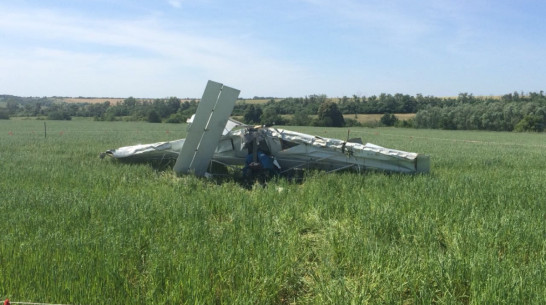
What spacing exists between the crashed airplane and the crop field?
2126 millimetres

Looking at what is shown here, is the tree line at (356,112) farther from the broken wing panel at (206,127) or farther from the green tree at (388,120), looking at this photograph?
the broken wing panel at (206,127)

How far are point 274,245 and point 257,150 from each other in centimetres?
659

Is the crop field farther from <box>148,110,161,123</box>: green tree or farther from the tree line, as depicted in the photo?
<box>148,110,161,123</box>: green tree

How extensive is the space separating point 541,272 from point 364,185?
5613 mm

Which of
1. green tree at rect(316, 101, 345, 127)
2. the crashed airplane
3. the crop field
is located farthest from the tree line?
the crop field

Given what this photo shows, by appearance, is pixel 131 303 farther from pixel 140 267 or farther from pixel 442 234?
pixel 442 234

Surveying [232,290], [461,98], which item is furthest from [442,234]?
[461,98]

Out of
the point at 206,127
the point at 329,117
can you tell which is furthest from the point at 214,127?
the point at 329,117

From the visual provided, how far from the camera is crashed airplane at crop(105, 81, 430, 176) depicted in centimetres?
1069

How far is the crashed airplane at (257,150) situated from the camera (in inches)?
421

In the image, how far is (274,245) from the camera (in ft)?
16.6

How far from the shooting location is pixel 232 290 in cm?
406

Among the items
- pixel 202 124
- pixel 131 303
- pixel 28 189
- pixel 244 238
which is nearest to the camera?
pixel 131 303

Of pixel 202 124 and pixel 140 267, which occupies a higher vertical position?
pixel 202 124
